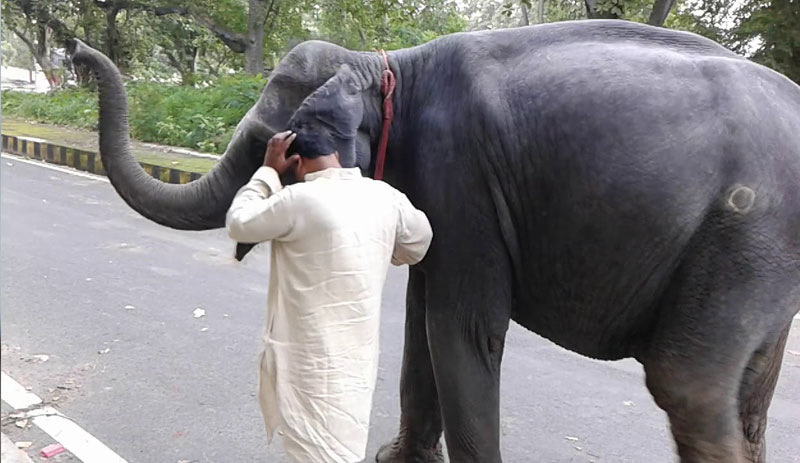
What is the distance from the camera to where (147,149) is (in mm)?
12094

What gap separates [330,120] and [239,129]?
0.43 meters

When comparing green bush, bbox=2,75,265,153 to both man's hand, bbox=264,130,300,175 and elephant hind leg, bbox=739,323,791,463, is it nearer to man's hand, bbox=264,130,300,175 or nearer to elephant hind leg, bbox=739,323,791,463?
man's hand, bbox=264,130,300,175

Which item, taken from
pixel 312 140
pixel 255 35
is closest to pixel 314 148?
pixel 312 140

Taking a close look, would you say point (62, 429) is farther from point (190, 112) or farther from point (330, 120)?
point (190, 112)

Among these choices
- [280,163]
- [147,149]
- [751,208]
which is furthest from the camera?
[147,149]

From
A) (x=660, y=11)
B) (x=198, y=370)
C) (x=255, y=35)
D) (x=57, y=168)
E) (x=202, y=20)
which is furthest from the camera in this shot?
(x=202, y=20)

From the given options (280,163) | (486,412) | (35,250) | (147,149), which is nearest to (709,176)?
(486,412)

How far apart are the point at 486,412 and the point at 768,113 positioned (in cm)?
110

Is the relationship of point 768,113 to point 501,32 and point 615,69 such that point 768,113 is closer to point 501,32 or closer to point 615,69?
point 615,69

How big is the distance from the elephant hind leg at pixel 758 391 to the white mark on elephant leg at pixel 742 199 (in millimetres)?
375

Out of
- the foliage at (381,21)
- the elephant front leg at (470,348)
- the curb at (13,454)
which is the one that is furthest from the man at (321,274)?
the foliage at (381,21)

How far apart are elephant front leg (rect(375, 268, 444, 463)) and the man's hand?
0.74 metres

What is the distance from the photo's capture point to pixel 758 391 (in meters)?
2.35

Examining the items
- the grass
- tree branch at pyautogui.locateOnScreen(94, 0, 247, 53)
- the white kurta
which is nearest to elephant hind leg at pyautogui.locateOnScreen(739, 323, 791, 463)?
the white kurta
